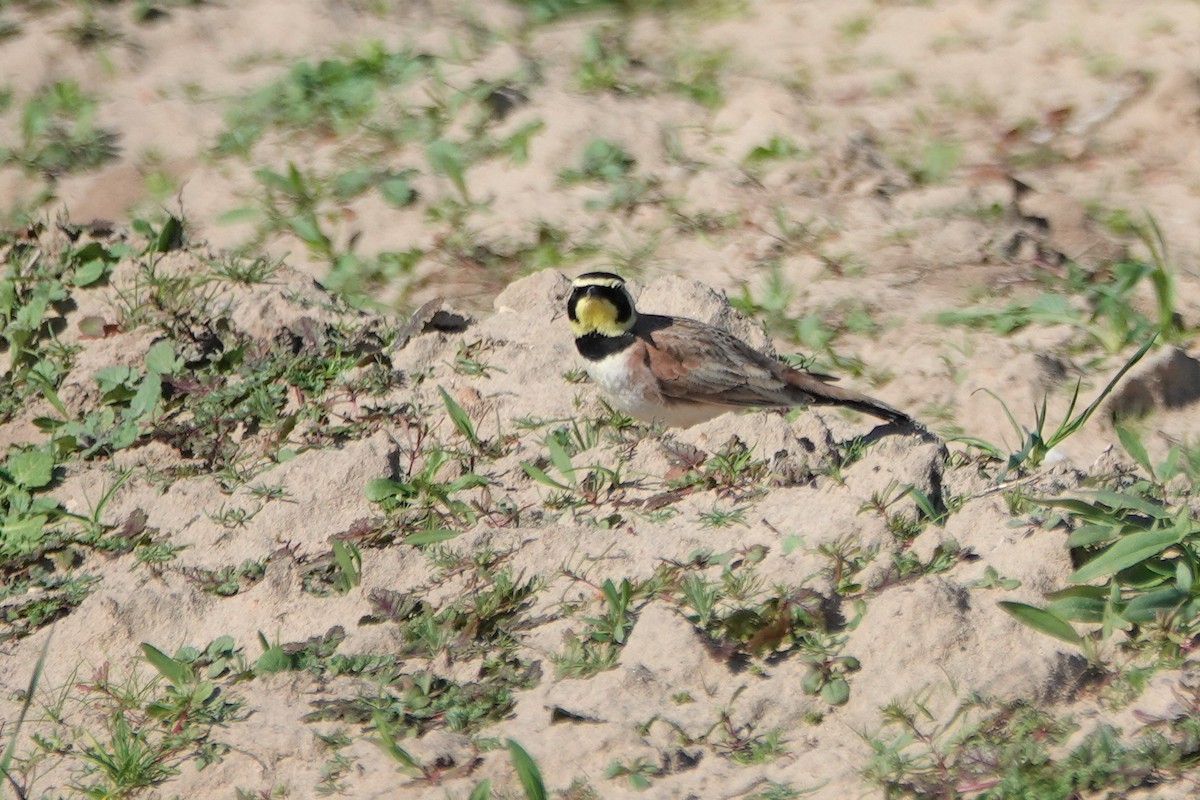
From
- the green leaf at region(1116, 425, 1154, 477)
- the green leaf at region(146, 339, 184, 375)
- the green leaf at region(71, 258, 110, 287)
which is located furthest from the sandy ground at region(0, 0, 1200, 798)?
the green leaf at region(71, 258, 110, 287)

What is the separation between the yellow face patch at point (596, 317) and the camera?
17.6 ft

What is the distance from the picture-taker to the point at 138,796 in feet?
12.9

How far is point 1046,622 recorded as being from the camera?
405 cm

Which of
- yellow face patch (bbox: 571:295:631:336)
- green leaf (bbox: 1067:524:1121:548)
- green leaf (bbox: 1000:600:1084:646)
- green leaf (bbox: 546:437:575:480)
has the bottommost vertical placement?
green leaf (bbox: 1000:600:1084:646)

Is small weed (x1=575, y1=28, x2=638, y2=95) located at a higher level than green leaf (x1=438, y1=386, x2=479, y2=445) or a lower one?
higher

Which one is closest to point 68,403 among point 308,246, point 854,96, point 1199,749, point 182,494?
point 182,494

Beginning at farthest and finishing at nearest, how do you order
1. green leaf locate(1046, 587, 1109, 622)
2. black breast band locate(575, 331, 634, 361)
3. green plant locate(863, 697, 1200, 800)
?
black breast band locate(575, 331, 634, 361) < green leaf locate(1046, 587, 1109, 622) < green plant locate(863, 697, 1200, 800)

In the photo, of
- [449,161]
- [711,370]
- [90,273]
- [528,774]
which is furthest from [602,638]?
[449,161]

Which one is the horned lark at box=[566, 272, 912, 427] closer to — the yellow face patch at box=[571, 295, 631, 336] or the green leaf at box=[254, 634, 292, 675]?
the yellow face patch at box=[571, 295, 631, 336]

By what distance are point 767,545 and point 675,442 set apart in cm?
71

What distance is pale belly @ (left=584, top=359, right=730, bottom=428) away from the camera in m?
5.26

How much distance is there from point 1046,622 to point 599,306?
6.70 feet

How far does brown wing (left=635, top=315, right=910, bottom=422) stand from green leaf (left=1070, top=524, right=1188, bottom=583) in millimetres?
1278

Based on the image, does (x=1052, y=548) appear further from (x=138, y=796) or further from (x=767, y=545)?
(x=138, y=796)
